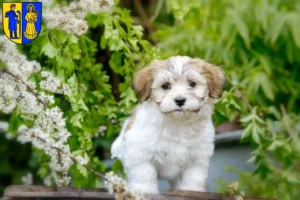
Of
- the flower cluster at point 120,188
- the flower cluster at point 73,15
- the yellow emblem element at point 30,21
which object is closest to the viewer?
the flower cluster at point 120,188

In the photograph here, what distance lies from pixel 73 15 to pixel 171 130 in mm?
765

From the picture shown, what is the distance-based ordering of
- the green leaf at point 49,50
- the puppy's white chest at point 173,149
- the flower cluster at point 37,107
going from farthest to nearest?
the green leaf at point 49,50, the puppy's white chest at point 173,149, the flower cluster at point 37,107

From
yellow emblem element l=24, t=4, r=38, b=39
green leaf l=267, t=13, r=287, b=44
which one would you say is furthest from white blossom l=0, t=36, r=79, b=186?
green leaf l=267, t=13, r=287, b=44

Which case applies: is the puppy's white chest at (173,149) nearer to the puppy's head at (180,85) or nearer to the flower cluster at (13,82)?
the puppy's head at (180,85)

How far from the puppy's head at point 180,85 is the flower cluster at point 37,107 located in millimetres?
402

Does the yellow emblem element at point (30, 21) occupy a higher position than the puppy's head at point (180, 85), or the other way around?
the yellow emblem element at point (30, 21)

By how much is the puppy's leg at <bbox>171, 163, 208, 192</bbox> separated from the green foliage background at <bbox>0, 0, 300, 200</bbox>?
1.77ft

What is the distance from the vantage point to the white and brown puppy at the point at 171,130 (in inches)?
134

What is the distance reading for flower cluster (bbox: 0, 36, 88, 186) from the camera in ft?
10.0

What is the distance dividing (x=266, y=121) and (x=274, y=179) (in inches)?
14.1

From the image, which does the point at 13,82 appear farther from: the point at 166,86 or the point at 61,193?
the point at 166,86

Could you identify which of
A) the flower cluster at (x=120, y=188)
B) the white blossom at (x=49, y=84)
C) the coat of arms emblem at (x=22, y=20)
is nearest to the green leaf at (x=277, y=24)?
the coat of arms emblem at (x=22, y=20)

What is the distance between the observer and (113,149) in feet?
12.7

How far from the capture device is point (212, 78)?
347cm
